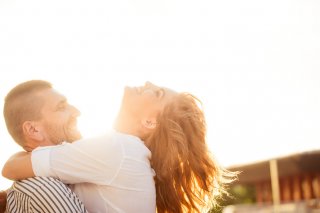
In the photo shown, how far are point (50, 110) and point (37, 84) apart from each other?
0.23 m

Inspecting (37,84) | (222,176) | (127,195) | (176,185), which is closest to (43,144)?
(37,84)

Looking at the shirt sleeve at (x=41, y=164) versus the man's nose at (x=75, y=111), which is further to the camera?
the man's nose at (x=75, y=111)

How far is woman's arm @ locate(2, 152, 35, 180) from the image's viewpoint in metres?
3.50

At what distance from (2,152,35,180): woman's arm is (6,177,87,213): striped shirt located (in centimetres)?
5

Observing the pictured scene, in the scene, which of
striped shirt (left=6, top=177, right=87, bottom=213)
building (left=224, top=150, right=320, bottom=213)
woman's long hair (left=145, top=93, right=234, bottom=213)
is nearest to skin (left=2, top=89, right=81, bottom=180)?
striped shirt (left=6, top=177, right=87, bottom=213)

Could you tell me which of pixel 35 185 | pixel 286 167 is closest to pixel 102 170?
pixel 35 185

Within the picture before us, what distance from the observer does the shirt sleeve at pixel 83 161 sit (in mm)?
3520

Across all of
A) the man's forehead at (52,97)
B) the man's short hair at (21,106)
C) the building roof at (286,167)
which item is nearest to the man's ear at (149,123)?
the man's forehead at (52,97)

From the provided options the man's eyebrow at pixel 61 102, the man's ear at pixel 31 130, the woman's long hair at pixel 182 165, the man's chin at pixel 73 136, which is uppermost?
the man's eyebrow at pixel 61 102

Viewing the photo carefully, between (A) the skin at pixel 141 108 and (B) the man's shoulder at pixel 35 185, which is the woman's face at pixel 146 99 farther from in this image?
(B) the man's shoulder at pixel 35 185

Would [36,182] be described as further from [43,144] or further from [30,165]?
[43,144]

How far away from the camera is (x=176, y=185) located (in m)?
4.25

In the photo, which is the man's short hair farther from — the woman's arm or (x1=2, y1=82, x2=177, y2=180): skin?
(x1=2, y1=82, x2=177, y2=180): skin

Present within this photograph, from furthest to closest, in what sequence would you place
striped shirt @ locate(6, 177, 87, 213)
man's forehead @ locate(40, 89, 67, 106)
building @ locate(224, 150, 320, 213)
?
building @ locate(224, 150, 320, 213), man's forehead @ locate(40, 89, 67, 106), striped shirt @ locate(6, 177, 87, 213)
